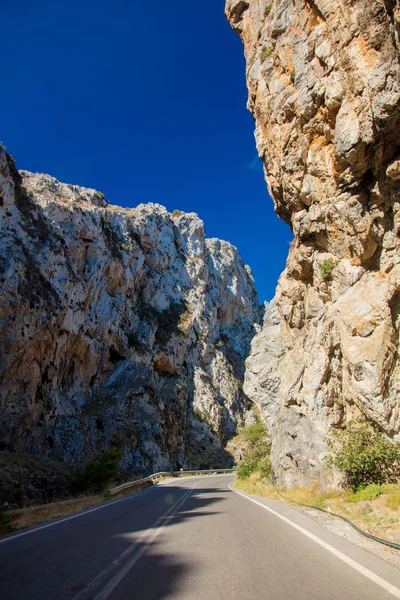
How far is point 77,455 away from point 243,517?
29715 mm

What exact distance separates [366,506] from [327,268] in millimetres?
11403

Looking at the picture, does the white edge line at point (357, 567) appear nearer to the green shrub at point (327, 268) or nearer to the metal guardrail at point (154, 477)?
the green shrub at point (327, 268)

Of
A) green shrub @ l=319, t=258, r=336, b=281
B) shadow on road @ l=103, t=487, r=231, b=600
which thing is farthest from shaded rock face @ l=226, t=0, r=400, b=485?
shadow on road @ l=103, t=487, r=231, b=600

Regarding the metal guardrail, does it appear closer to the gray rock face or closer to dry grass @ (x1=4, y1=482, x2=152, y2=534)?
dry grass @ (x1=4, y1=482, x2=152, y2=534)

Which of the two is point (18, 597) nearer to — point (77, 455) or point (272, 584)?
point (272, 584)

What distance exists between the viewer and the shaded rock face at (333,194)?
537 inches

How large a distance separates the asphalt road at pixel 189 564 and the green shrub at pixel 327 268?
1250 cm

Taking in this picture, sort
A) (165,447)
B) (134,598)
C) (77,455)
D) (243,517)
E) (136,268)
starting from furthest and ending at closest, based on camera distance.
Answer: (136,268), (165,447), (77,455), (243,517), (134,598)

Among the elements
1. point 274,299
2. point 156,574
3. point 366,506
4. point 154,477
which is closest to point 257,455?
point 154,477

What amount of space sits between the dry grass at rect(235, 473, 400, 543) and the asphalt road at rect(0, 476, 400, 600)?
4.04 feet

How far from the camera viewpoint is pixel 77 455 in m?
34.7

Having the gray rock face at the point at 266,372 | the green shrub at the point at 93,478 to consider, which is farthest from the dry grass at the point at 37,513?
the gray rock face at the point at 266,372

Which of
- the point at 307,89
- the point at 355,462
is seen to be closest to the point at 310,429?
the point at 355,462

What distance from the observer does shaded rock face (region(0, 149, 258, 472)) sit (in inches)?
1270
